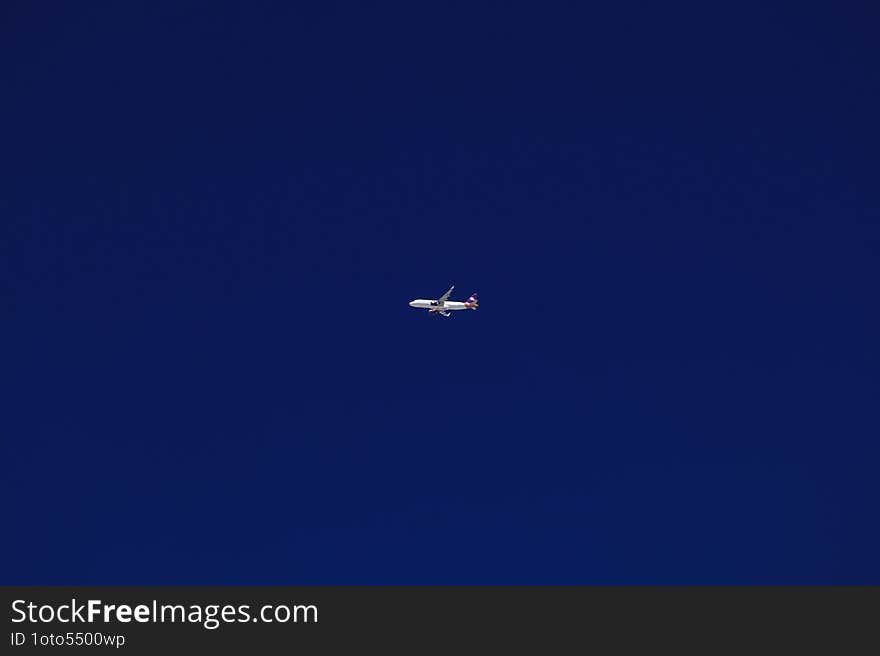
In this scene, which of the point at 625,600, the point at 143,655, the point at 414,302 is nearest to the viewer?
the point at 143,655

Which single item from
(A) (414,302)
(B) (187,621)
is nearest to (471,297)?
Answer: (A) (414,302)

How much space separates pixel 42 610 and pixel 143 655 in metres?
9.06

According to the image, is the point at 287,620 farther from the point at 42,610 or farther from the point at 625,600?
the point at 625,600

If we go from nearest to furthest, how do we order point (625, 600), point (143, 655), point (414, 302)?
point (143, 655)
point (625, 600)
point (414, 302)

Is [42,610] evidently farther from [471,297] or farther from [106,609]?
[471,297]

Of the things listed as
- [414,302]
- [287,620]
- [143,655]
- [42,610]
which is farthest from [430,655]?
[414,302]

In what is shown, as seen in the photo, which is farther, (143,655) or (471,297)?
(471,297)

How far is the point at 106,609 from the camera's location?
117125mm

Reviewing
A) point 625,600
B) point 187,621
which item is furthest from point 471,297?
point 187,621

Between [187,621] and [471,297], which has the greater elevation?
[471,297]

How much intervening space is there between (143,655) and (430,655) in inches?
816

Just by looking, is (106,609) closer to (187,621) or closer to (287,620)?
(187,621)

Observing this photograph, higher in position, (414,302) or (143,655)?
(414,302)

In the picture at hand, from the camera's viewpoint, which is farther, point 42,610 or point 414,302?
point 414,302
